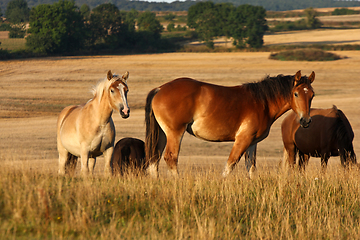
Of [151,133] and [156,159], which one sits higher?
[151,133]

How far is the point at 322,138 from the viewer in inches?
370

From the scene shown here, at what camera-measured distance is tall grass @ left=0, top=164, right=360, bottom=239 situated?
4.62 meters

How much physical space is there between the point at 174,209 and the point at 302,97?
10.9ft

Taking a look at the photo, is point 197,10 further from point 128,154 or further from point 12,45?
point 128,154

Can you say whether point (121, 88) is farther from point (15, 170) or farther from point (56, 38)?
point (56, 38)

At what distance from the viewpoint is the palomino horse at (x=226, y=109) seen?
7.26m

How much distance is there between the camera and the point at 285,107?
7574 mm

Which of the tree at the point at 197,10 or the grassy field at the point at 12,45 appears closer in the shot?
the grassy field at the point at 12,45

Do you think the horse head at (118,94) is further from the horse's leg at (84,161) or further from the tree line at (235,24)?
the tree line at (235,24)

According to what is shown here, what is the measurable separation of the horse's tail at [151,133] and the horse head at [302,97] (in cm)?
255

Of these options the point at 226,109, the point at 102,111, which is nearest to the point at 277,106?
the point at 226,109

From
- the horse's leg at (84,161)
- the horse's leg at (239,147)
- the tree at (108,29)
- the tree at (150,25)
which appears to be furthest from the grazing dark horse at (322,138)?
the tree at (150,25)

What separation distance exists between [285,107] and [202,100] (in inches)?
63.4

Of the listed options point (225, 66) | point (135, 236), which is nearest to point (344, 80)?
point (225, 66)
